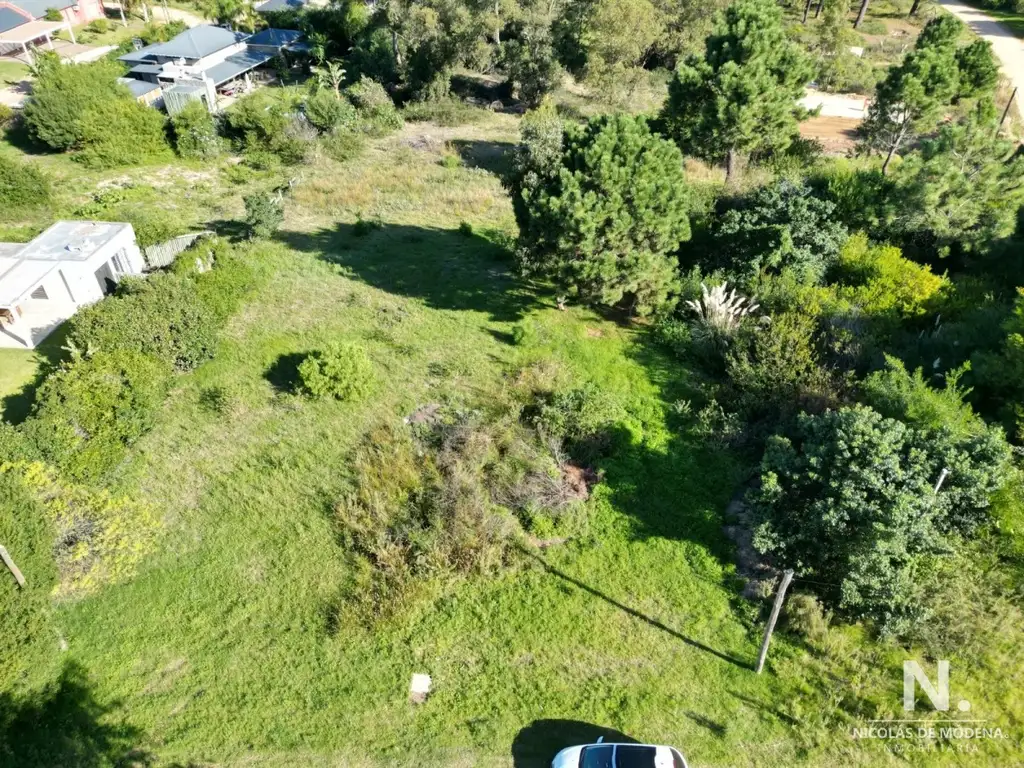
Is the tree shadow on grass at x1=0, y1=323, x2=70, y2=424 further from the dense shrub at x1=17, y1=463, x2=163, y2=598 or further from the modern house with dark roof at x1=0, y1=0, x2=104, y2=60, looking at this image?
the modern house with dark roof at x1=0, y1=0, x2=104, y2=60

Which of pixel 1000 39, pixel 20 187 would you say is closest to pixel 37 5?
pixel 20 187

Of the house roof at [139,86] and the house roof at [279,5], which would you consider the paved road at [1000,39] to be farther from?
the house roof at [279,5]

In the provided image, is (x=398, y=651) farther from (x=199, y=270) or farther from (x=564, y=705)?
(x=199, y=270)

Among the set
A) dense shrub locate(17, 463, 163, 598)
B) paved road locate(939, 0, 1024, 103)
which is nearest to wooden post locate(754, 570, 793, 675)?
dense shrub locate(17, 463, 163, 598)

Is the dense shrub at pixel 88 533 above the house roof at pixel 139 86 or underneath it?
underneath

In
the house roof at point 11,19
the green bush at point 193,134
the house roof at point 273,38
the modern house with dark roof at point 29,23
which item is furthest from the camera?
the house roof at point 273,38

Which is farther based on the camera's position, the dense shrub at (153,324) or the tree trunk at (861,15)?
the tree trunk at (861,15)

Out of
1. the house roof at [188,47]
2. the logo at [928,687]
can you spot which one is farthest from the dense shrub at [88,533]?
the house roof at [188,47]

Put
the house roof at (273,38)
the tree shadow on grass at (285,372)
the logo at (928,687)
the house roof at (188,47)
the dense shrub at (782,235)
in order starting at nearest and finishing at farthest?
the logo at (928,687), the tree shadow on grass at (285,372), the dense shrub at (782,235), the house roof at (188,47), the house roof at (273,38)
